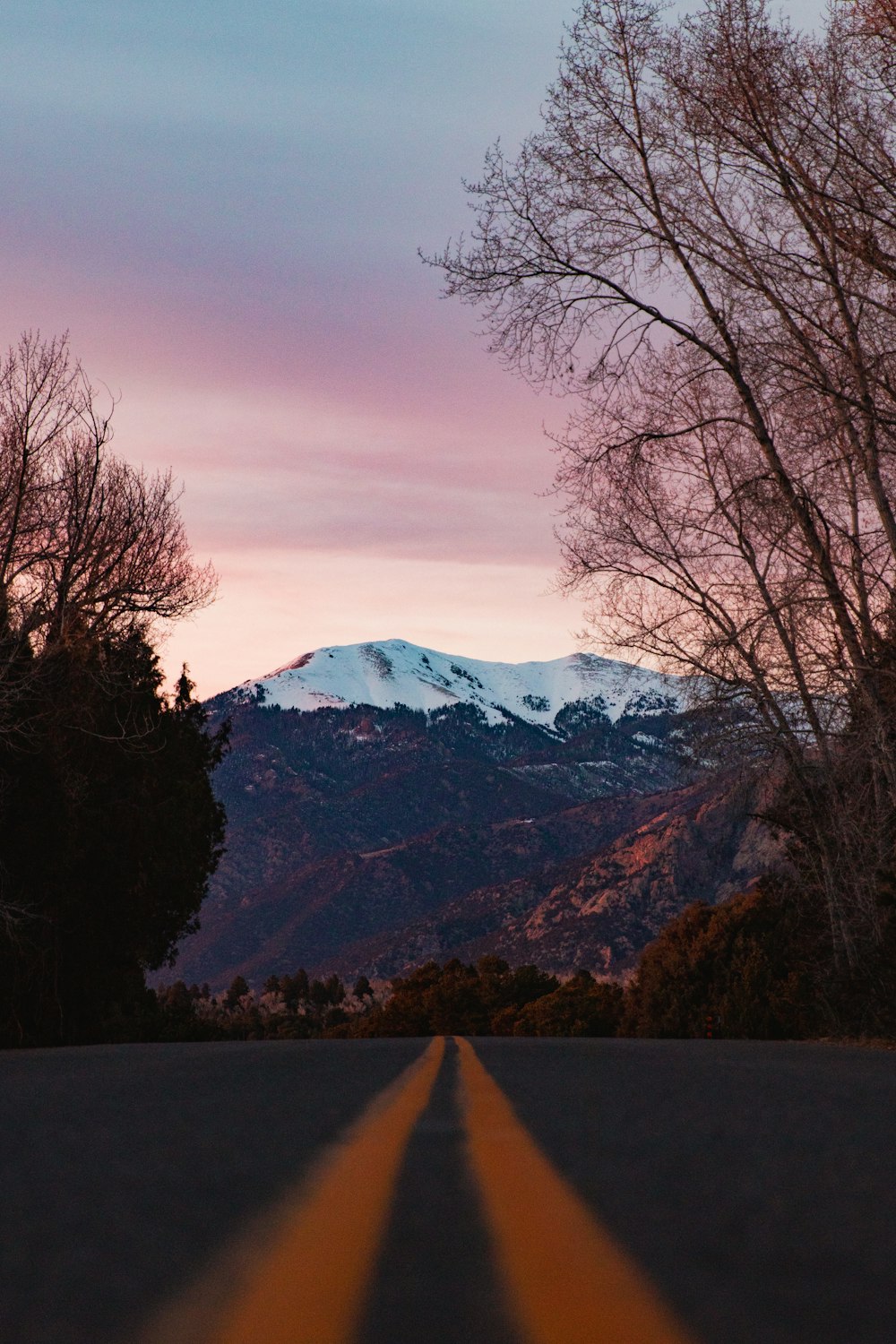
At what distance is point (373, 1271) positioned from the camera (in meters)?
1.95

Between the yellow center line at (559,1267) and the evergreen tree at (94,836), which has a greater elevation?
the evergreen tree at (94,836)

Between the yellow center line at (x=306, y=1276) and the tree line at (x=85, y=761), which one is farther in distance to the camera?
the tree line at (x=85, y=761)

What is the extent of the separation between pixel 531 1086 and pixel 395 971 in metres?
169

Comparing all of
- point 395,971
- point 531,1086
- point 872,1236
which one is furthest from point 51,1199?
point 395,971

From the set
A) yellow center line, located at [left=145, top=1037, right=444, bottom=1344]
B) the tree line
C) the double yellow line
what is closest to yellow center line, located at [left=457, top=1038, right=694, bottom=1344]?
the double yellow line

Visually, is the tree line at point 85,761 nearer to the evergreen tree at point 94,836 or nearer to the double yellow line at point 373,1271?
the evergreen tree at point 94,836

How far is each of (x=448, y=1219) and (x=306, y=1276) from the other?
0.56 meters

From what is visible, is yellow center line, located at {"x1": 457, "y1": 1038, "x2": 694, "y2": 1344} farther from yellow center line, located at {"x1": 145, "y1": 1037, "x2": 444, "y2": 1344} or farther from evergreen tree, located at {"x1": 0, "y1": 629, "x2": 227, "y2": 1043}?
evergreen tree, located at {"x1": 0, "y1": 629, "x2": 227, "y2": 1043}

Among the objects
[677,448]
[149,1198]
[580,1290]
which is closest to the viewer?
[580,1290]

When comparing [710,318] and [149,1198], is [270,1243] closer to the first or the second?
Answer: [149,1198]

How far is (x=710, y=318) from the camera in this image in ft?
60.2

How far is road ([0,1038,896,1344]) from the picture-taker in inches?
65.5

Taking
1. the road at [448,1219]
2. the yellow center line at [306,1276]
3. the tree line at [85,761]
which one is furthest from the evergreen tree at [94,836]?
the yellow center line at [306,1276]

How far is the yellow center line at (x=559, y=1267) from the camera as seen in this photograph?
1.59 metres
